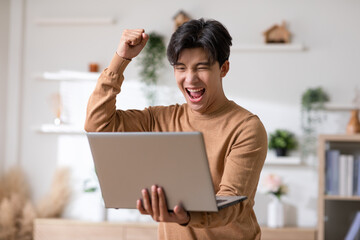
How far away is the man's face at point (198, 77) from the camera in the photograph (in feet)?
5.52

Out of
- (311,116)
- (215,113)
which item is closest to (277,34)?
(311,116)

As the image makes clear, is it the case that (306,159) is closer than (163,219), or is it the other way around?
(163,219)

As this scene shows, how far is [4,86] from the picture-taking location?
4684mm

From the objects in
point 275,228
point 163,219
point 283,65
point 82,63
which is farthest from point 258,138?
point 82,63

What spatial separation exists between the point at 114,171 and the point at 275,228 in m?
2.84

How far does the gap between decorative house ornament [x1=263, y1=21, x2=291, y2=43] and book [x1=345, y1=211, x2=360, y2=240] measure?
1.46 m

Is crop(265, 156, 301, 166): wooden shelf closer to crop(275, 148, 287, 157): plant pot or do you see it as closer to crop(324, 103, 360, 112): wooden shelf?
crop(275, 148, 287, 157): plant pot

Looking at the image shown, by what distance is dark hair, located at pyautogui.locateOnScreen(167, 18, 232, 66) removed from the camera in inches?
66.1

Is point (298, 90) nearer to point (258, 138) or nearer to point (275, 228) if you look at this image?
point (275, 228)

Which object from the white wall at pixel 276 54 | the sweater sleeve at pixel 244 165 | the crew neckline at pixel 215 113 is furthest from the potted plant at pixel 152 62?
the sweater sleeve at pixel 244 165

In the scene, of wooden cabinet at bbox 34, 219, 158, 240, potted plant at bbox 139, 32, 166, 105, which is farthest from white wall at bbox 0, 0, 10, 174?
potted plant at bbox 139, 32, 166, 105

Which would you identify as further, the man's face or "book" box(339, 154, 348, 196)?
"book" box(339, 154, 348, 196)

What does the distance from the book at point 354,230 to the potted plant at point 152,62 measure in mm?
1789

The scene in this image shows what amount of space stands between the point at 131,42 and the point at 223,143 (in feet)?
1.39
